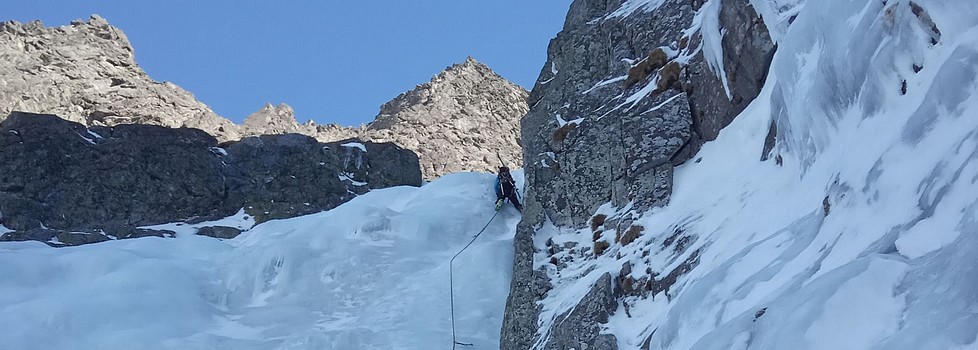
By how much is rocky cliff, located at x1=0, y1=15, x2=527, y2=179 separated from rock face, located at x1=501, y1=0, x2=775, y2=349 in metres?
16.1

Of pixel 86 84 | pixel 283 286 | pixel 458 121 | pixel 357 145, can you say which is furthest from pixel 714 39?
pixel 86 84

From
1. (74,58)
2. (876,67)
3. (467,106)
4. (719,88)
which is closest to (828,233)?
(876,67)

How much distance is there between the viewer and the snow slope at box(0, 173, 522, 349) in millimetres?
9922

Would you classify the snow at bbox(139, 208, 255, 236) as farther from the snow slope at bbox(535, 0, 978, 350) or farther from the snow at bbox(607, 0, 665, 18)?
the snow slope at bbox(535, 0, 978, 350)

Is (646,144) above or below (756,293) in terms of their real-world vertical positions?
above

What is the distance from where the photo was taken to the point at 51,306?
10.2 metres

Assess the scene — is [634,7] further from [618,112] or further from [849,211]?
[849,211]

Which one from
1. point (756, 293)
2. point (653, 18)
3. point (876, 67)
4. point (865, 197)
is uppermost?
point (653, 18)

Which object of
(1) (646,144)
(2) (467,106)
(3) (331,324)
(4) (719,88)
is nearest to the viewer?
(4) (719,88)

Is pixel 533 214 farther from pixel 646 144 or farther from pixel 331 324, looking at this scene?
pixel 331 324

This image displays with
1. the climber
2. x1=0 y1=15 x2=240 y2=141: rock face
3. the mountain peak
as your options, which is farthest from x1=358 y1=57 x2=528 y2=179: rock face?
the climber

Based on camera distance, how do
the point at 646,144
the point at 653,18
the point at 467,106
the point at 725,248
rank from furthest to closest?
the point at 467,106, the point at 653,18, the point at 646,144, the point at 725,248

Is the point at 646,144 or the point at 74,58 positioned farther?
the point at 74,58

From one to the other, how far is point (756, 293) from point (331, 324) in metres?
7.29
